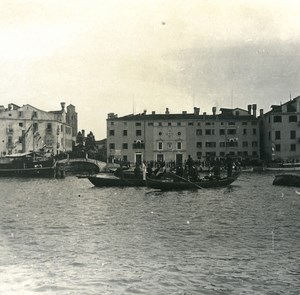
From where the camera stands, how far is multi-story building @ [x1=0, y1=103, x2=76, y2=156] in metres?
67.9

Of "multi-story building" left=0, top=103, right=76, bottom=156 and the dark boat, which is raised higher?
Answer: "multi-story building" left=0, top=103, right=76, bottom=156

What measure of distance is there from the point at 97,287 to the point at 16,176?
48345mm

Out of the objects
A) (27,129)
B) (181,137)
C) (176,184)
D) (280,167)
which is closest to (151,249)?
(176,184)

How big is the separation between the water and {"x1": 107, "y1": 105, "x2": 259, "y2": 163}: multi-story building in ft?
145

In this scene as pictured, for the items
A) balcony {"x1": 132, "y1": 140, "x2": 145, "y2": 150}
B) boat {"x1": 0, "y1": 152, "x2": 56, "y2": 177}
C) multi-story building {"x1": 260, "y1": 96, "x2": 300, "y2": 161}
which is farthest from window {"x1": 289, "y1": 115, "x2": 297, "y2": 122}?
boat {"x1": 0, "y1": 152, "x2": 56, "y2": 177}

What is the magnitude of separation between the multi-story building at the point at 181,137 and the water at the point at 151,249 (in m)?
44.1

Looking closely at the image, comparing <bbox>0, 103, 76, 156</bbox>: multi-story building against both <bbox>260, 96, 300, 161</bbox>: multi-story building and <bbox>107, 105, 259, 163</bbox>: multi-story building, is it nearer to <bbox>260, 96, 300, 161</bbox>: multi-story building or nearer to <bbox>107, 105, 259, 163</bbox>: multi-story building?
<bbox>107, 105, 259, 163</bbox>: multi-story building

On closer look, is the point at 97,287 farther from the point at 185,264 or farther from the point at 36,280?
the point at 185,264

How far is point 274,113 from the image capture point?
62812 millimetres

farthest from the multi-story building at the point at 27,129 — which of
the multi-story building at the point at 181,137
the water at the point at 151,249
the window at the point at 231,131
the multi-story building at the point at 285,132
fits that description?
the water at the point at 151,249

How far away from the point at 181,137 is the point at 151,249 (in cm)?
5510

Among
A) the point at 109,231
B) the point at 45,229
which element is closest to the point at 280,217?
the point at 109,231

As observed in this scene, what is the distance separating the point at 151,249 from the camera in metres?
12.4

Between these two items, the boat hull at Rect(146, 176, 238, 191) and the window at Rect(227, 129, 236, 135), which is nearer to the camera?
the boat hull at Rect(146, 176, 238, 191)
